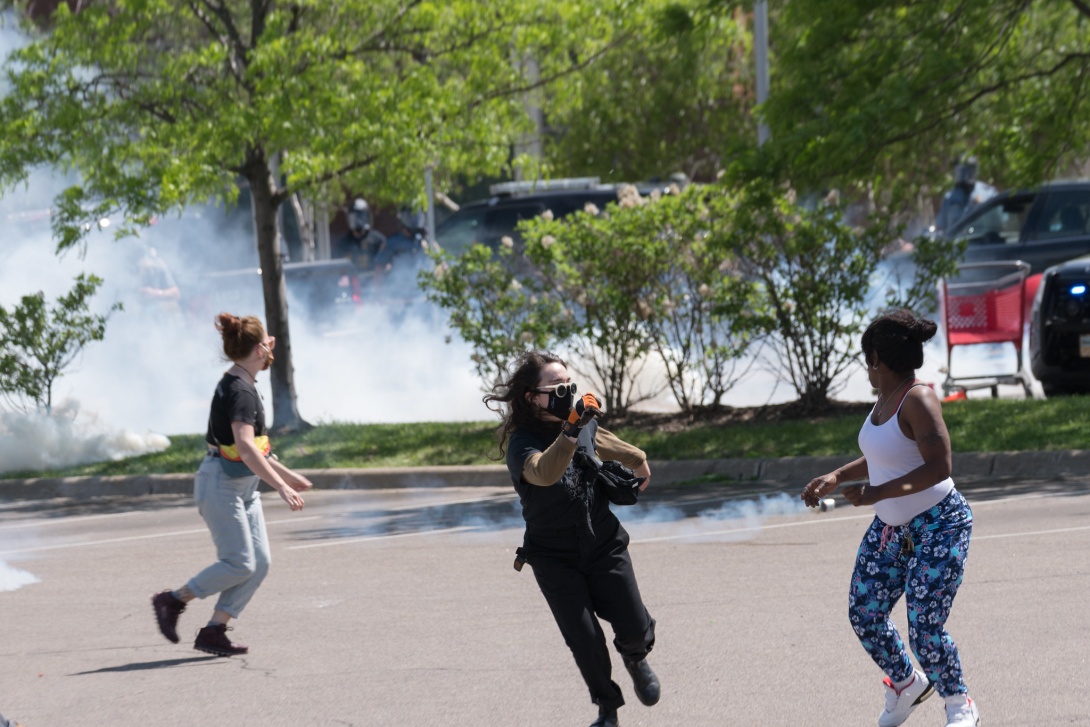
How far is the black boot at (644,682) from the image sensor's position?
483cm

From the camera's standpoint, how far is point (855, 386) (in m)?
16.7

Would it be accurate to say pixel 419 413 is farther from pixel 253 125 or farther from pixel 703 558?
pixel 703 558

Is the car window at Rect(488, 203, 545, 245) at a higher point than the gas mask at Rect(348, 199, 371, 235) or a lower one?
lower

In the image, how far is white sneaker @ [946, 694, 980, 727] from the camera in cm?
445

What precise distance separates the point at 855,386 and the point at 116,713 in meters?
12.3

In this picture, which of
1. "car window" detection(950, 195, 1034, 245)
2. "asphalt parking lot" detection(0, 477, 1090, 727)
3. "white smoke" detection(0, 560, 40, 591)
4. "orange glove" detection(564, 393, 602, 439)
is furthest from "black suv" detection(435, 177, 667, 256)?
"orange glove" detection(564, 393, 602, 439)

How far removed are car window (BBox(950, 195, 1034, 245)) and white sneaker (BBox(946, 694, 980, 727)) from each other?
13.9 meters

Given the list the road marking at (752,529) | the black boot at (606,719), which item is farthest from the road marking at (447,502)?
the black boot at (606,719)

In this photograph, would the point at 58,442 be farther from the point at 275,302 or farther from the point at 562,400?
the point at 562,400

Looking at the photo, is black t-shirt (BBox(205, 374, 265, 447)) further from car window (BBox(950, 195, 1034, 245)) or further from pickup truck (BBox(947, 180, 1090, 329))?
car window (BBox(950, 195, 1034, 245))

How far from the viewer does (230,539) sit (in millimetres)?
6395

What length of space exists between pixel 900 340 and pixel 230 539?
3.23 meters

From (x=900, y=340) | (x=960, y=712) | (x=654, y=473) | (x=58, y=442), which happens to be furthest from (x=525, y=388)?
(x=58, y=442)

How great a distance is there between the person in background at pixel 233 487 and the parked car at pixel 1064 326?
27.4ft
